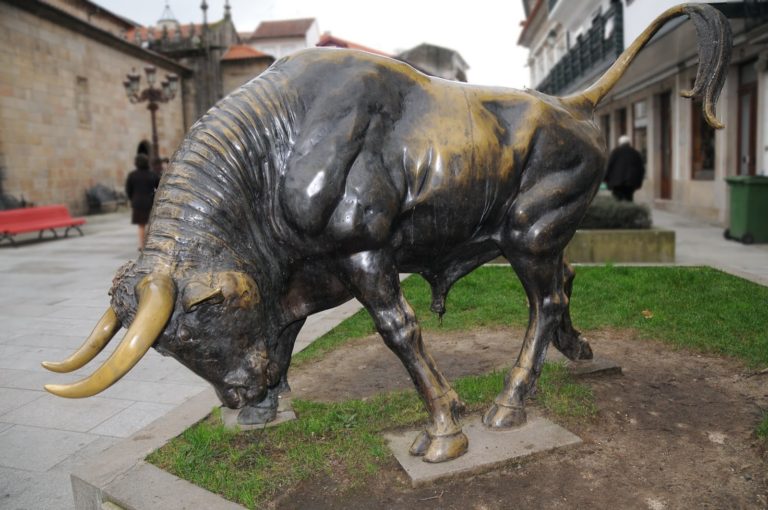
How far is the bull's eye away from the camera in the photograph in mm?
2285

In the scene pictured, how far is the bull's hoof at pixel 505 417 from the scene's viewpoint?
3.12 metres

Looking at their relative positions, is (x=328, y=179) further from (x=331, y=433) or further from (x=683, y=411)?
(x=683, y=411)

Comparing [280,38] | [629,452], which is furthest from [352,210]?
[280,38]

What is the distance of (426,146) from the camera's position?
2.75m

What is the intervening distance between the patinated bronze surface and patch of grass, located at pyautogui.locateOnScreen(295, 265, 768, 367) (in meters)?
2.03

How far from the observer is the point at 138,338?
2.01 m

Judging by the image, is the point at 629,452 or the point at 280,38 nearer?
the point at 629,452

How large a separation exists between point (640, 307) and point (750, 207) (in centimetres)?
544

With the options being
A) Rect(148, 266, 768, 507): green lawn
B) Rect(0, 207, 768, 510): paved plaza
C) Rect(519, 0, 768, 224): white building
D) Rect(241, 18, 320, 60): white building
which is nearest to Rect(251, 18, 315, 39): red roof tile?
Rect(241, 18, 320, 60): white building

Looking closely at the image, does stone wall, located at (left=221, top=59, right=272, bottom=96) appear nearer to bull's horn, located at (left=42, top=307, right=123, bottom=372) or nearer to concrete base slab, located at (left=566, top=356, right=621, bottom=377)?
concrete base slab, located at (left=566, top=356, right=621, bottom=377)

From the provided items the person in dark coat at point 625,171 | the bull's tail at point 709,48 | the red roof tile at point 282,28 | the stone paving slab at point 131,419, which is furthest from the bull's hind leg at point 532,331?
the red roof tile at point 282,28

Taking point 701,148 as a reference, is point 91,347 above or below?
below

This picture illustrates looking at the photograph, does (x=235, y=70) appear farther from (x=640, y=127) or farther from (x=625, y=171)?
(x=625, y=171)

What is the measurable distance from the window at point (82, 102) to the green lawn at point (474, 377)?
676 inches
